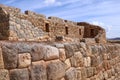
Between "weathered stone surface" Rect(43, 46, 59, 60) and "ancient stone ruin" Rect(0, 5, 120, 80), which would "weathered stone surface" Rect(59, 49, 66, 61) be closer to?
"ancient stone ruin" Rect(0, 5, 120, 80)

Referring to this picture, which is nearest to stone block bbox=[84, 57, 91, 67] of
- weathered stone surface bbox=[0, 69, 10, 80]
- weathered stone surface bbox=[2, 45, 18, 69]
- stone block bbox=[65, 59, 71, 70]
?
stone block bbox=[65, 59, 71, 70]

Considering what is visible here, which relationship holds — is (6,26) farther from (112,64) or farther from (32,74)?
(32,74)

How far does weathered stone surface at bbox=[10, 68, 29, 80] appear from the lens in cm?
321

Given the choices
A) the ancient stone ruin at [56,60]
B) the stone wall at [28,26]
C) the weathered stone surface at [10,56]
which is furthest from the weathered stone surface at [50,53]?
the stone wall at [28,26]

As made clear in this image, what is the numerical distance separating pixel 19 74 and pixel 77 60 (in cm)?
213

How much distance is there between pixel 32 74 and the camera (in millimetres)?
3527

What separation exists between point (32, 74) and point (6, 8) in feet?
33.4

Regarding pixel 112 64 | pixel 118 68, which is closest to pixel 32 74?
pixel 112 64

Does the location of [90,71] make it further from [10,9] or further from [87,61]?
[10,9]

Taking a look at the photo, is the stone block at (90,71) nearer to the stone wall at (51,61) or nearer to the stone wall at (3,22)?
the stone wall at (51,61)

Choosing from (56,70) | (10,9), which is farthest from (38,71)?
(10,9)

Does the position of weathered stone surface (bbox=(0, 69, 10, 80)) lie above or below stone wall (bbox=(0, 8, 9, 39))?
below

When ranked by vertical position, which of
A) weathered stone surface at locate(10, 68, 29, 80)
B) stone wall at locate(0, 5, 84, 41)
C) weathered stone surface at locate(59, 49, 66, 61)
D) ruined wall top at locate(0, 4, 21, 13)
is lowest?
weathered stone surface at locate(10, 68, 29, 80)

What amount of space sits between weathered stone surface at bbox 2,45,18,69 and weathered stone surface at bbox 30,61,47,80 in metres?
0.36
